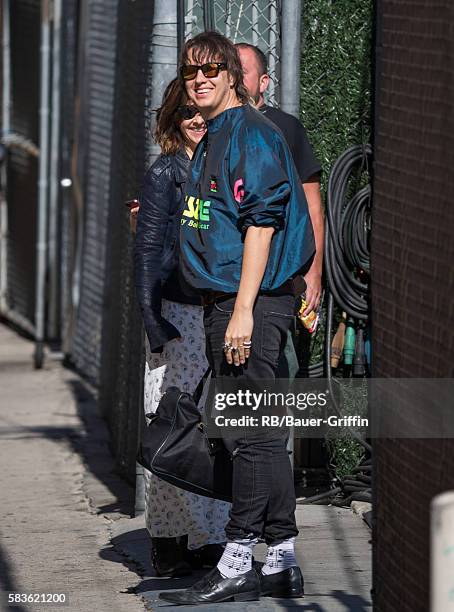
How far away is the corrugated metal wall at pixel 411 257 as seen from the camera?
3.20 m

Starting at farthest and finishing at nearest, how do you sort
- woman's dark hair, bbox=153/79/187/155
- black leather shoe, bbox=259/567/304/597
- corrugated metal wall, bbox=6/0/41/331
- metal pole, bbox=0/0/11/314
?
1. metal pole, bbox=0/0/11/314
2. corrugated metal wall, bbox=6/0/41/331
3. woman's dark hair, bbox=153/79/187/155
4. black leather shoe, bbox=259/567/304/597

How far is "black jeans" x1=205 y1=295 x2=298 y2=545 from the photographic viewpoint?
15.6ft

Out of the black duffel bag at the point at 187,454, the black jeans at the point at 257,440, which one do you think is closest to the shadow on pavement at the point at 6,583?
the black duffel bag at the point at 187,454

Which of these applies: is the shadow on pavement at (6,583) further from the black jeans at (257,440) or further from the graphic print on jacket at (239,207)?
the graphic print on jacket at (239,207)

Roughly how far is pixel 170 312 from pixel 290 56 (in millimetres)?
1511

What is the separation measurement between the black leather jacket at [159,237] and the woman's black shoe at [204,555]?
2.63 ft

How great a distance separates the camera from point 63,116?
1156cm

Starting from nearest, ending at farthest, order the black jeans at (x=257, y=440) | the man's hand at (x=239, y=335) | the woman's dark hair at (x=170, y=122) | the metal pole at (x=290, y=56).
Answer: the man's hand at (x=239, y=335) → the black jeans at (x=257, y=440) → the woman's dark hair at (x=170, y=122) → the metal pole at (x=290, y=56)

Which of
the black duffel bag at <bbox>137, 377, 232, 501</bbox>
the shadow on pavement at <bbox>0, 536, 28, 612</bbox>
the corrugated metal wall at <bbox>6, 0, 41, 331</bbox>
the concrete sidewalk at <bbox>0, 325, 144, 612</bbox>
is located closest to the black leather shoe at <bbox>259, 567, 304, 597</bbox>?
the black duffel bag at <bbox>137, 377, 232, 501</bbox>

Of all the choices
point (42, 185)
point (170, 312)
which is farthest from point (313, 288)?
point (42, 185)

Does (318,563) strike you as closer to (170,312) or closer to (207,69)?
(170,312)

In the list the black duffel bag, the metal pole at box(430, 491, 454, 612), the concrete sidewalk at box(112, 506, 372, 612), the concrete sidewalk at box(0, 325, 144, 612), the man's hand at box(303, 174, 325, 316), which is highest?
the man's hand at box(303, 174, 325, 316)

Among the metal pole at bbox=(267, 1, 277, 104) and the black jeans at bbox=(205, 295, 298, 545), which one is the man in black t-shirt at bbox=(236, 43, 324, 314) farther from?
the black jeans at bbox=(205, 295, 298, 545)

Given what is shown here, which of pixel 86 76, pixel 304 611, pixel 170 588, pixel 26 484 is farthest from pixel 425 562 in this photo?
pixel 86 76
